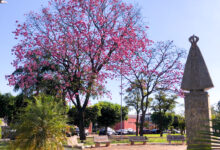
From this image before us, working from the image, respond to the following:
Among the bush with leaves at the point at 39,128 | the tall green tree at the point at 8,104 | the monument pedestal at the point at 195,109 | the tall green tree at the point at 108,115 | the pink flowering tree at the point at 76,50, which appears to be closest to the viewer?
the bush with leaves at the point at 39,128

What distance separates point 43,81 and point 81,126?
14.0 feet

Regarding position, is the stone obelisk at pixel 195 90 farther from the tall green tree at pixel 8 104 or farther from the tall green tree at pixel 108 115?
the tall green tree at pixel 108 115

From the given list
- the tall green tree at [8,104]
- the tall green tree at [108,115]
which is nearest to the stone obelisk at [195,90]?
the tall green tree at [8,104]

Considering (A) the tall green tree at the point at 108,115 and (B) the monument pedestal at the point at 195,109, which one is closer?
(B) the monument pedestal at the point at 195,109

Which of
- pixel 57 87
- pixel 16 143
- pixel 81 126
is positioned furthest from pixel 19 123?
pixel 81 126

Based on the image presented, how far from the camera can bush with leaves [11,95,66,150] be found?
23.3 feet

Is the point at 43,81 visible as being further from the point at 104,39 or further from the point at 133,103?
the point at 133,103

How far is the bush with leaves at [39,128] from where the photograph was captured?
7.09 m

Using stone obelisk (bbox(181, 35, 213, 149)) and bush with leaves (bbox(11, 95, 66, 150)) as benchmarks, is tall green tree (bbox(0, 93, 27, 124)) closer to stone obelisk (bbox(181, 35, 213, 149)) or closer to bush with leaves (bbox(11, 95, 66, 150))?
bush with leaves (bbox(11, 95, 66, 150))

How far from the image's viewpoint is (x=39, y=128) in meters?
7.18

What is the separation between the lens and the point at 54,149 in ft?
23.4

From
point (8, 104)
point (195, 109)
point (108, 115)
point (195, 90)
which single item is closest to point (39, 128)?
point (195, 109)

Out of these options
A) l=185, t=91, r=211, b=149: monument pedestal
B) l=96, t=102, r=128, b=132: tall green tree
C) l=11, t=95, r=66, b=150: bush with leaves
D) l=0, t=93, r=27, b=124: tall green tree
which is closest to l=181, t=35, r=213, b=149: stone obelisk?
l=185, t=91, r=211, b=149: monument pedestal

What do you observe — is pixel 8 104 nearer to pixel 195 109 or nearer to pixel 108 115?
pixel 108 115
